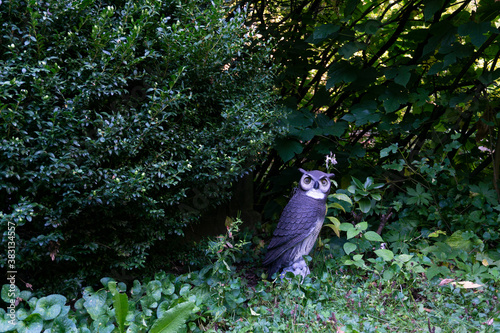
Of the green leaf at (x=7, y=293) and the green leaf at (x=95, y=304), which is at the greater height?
the green leaf at (x=7, y=293)

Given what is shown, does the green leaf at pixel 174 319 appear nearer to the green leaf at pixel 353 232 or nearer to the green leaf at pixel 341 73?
the green leaf at pixel 353 232

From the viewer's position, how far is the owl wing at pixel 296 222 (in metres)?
2.55

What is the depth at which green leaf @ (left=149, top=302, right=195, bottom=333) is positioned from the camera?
74.6 inches

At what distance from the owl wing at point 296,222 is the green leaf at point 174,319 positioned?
2.83 ft


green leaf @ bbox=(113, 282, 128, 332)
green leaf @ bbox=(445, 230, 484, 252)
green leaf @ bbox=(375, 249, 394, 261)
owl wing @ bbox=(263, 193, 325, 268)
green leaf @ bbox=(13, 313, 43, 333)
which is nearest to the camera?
green leaf @ bbox=(13, 313, 43, 333)

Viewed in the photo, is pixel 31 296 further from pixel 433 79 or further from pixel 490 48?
pixel 490 48

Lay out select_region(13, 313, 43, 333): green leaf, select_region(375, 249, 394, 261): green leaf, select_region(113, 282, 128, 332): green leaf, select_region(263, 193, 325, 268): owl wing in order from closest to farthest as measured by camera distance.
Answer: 1. select_region(13, 313, 43, 333): green leaf
2. select_region(113, 282, 128, 332): green leaf
3. select_region(375, 249, 394, 261): green leaf
4. select_region(263, 193, 325, 268): owl wing

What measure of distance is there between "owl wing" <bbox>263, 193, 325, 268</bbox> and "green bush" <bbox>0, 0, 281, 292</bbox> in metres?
0.44

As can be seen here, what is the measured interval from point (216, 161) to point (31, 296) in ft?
4.05

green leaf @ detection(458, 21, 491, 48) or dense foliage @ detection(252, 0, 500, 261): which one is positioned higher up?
green leaf @ detection(458, 21, 491, 48)

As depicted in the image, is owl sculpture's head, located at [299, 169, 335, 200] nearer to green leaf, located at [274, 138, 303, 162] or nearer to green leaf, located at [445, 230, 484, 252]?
green leaf, located at [274, 138, 303, 162]

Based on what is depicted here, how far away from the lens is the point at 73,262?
2.31m

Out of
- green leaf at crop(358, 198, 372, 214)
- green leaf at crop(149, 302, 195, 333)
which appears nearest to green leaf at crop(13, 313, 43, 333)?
green leaf at crop(149, 302, 195, 333)

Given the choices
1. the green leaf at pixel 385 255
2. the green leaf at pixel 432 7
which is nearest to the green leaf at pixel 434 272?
the green leaf at pixel 385 255
